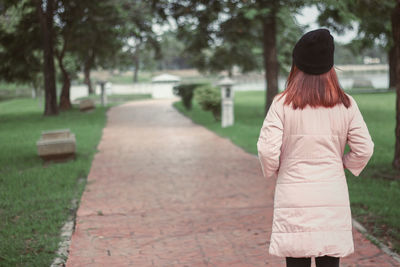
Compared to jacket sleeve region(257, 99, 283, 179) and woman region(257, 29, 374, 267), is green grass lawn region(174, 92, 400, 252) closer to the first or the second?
woman region(257, 29, 374, 267)

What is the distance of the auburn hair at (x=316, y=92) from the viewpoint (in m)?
2.87

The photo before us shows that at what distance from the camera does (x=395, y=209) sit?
628 centimetres

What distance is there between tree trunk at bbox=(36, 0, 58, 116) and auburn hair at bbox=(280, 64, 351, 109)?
2139cm

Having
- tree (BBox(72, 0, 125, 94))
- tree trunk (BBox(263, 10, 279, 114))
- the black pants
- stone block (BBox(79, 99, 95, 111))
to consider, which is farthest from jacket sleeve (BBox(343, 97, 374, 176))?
stone block (BBox(79, 99, 95, 111))

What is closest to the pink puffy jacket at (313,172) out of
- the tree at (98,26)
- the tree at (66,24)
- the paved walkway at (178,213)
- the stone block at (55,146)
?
the paved walkway at (178,213)

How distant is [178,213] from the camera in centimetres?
655

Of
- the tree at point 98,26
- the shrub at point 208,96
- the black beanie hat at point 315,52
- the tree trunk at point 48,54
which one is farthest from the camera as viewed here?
the tree at point 98,26

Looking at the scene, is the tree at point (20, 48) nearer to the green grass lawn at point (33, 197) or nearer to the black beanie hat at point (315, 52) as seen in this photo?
the green grass lawn at point (33, 197)

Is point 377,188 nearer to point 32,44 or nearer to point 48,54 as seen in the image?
point 48,54

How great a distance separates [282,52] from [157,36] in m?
12.9

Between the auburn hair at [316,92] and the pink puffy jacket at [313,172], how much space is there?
30 mm

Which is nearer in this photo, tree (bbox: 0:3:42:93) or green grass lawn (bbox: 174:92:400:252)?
green grass lawn (bbox: 174:92:400:252)

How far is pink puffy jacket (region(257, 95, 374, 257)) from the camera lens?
289 cm

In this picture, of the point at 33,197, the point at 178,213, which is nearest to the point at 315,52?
Answer: the point at 178,213
